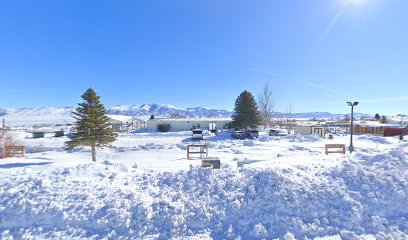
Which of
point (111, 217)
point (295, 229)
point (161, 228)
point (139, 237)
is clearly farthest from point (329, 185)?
point (111, 217)

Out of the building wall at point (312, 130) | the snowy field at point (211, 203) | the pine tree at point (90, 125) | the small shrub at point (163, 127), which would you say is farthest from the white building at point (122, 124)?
the snowy field at point (211, 203)

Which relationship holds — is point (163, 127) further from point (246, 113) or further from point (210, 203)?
point (210, 203)

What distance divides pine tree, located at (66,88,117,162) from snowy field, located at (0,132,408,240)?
833cm

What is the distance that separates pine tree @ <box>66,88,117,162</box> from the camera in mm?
18734

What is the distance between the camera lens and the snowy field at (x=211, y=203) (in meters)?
7.07

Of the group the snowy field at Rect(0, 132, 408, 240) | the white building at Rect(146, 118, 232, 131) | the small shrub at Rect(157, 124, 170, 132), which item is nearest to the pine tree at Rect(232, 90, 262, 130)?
the white building at Rect(146, 118, 232, 131)

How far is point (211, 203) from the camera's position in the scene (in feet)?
27.0

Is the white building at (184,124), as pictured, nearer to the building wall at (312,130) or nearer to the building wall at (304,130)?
the building wall at (304,130)

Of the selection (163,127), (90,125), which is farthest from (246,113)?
(90,125)

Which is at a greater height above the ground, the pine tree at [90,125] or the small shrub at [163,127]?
the pine tree at [90,125]

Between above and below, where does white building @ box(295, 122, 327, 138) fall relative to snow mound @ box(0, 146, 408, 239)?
above

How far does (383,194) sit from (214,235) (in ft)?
22.0

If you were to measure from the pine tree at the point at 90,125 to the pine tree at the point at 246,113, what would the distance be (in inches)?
1176

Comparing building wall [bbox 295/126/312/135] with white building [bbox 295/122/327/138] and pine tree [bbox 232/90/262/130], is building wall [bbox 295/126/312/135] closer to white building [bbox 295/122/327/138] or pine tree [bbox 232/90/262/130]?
white building [bbox 295/122/327/138]
